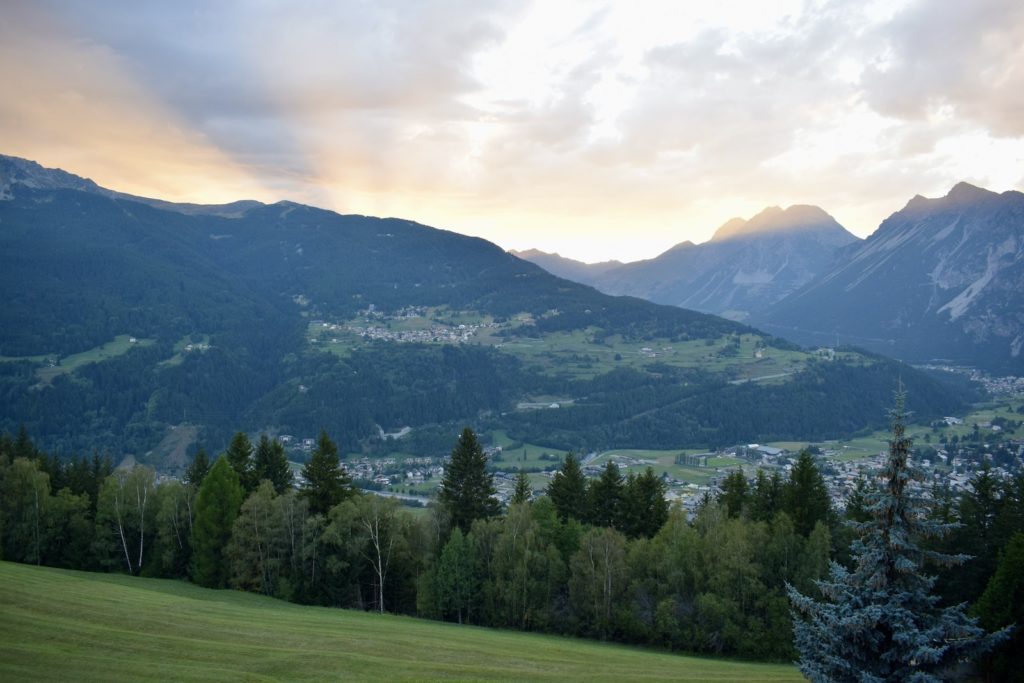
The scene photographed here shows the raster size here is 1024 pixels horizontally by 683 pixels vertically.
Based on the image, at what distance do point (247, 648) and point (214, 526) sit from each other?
2418cm

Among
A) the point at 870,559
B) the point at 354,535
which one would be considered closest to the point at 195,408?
the point at 354,535

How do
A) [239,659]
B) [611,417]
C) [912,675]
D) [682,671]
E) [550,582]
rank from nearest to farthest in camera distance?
1. [912,675]
2. [239,659]
3. [682,671]
4. [550,582]
5. [611,417]

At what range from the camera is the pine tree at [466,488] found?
47.9 meters

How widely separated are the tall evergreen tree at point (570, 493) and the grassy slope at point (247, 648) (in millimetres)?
16375

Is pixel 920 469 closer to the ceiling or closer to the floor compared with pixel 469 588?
closer to the ceiling

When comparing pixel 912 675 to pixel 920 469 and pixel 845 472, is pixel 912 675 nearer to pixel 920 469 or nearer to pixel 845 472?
pixel 920 469

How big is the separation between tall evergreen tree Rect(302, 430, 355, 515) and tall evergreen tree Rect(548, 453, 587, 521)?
51.3 feet

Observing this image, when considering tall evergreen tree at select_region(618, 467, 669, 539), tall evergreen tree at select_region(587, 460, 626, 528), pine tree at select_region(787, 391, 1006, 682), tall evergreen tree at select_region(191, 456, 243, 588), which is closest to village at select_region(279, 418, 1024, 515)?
tall evergreen tree at select_region(618, 467, 669, 539)

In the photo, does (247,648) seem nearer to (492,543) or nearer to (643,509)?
(492,543)

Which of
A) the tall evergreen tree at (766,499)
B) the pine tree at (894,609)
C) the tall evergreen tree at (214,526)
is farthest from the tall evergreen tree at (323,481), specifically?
the pine tree at (894,609)

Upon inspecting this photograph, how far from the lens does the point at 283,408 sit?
199750mm

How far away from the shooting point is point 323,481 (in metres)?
47.8

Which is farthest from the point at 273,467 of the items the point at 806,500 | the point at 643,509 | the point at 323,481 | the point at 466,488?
the point at 806,500

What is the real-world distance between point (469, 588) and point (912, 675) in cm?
2913
